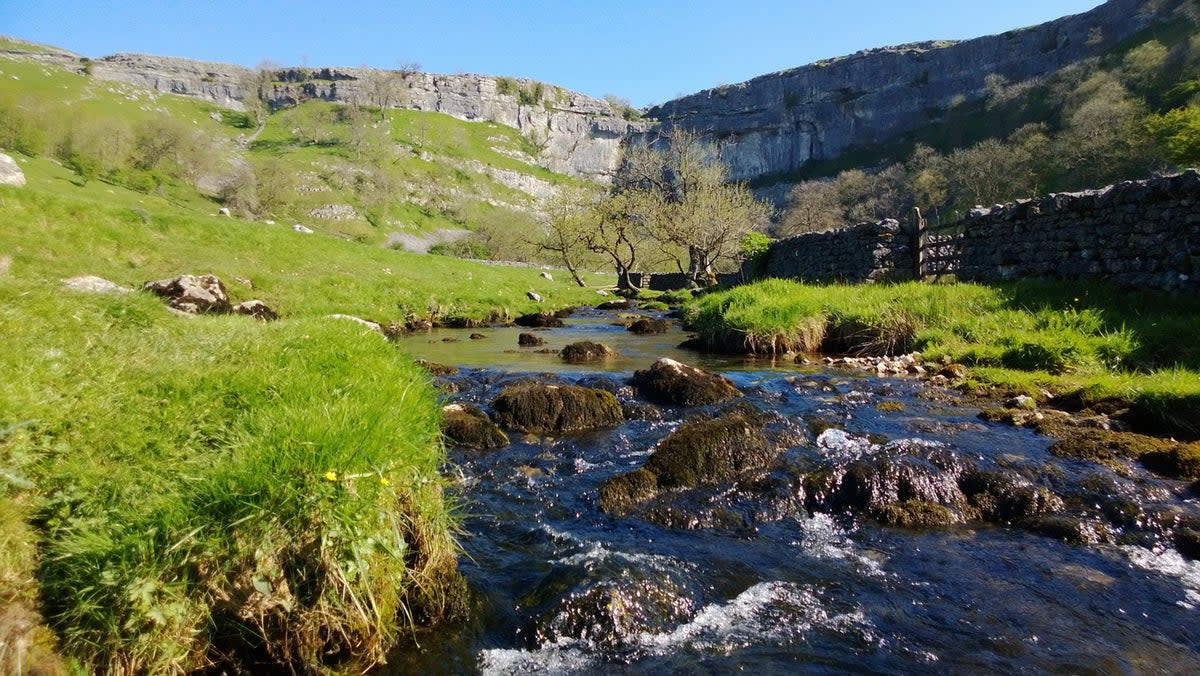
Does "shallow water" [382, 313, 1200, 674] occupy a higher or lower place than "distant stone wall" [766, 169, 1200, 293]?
lower

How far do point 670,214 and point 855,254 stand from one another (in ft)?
67.3

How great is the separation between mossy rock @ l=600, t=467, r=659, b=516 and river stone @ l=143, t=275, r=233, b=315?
10586 mm

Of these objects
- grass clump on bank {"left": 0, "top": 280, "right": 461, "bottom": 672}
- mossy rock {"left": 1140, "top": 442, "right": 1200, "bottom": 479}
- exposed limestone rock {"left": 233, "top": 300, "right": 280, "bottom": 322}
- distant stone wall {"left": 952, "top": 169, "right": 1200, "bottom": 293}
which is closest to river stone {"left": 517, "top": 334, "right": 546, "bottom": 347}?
exposed limestone rock {"left": 233, "top": 300, "right": 280, "bottom": 322}

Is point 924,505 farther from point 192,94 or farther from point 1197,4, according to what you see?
point 192,94

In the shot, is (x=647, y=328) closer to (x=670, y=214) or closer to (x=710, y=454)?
(x=710, y=454)

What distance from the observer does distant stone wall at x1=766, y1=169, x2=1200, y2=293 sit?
10.3 metres

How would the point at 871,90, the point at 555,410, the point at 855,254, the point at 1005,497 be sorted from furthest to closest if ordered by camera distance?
the point at 871,90, the point at 855,254, the point at 555,410, the point at 1005,497

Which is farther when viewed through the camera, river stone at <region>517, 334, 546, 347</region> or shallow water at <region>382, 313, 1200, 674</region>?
river stone at <region>517, 334, 546, 347</region>

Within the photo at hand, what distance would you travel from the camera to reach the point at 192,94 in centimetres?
17612

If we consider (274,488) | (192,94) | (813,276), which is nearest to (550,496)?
(274,488)

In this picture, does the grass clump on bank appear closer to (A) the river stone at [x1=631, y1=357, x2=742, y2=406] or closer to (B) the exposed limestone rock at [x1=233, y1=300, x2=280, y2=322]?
(A) the river stone at [x1=631, y1=357, x2=742, y2=406]

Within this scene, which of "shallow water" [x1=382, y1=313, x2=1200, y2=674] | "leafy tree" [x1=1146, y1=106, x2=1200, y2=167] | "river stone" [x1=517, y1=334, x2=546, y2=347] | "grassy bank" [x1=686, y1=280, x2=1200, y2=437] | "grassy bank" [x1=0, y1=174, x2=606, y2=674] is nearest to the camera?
"grassy bank" [x1=0, y1=174, x2=606, y2=674]

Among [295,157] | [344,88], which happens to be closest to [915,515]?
[295,157]

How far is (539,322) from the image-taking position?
22.0 meters
